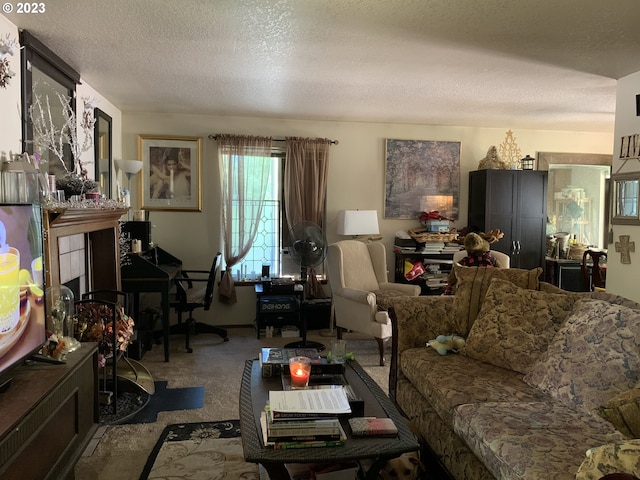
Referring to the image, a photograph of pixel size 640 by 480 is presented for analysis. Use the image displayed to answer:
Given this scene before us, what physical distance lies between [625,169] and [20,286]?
3.96 metres

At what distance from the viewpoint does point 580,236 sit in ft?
19.5

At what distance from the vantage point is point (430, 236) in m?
5.17

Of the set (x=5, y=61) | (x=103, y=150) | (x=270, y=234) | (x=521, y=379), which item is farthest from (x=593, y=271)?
(x=5, y=61)

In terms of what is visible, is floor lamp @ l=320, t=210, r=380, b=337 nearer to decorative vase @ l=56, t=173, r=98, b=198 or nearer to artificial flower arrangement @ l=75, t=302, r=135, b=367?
artificial flower arrangement @ l=75, t=302, r=135, b=367

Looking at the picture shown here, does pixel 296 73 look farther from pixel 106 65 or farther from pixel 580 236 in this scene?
pixel 580 236

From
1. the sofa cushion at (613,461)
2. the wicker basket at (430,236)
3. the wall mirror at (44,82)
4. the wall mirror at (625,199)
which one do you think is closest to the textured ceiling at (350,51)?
the wall mirror at (44,82)

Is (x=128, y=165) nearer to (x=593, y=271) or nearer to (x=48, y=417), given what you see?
(x=48, y=417)

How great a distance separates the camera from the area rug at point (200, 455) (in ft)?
7.51

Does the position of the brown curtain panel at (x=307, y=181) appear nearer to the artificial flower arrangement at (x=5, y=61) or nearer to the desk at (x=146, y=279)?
the desk at (x=146, y=279)

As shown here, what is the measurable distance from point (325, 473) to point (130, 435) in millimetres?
1434

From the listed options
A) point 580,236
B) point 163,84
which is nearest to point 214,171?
point 163,84

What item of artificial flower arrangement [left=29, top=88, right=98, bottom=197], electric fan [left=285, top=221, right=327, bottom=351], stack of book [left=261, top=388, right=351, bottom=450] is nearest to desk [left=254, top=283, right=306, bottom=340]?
electric fan [left=285, top=221, right=327, bottom=351]

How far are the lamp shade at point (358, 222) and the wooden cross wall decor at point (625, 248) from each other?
7.29 feet

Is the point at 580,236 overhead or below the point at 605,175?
below
